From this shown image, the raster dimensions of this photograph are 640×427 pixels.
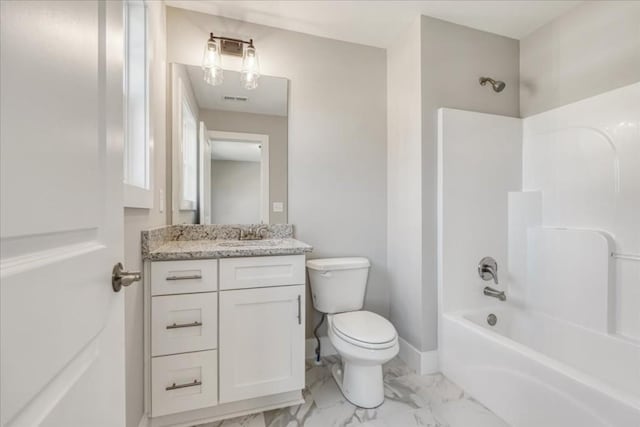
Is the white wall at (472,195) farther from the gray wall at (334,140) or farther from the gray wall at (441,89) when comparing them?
the gray wall at (334,140)

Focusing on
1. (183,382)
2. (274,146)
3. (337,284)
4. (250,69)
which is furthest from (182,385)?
(250,69)

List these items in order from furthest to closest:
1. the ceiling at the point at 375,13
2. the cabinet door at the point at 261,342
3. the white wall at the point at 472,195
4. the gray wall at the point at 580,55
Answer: the white wall at the point at 472,195
the ceiling at the point at 375,13
the gray wall at the point at 580,55
the cabinet door at the point at 261,342

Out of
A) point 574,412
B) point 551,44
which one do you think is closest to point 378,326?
point 574,412

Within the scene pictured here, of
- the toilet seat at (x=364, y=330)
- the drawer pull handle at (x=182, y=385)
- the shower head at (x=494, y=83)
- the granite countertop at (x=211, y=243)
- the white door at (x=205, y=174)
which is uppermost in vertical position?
the shower head at (x=494, y=83)

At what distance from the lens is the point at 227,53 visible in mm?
1957

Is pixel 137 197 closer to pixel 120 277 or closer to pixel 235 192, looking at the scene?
pixel 120 277

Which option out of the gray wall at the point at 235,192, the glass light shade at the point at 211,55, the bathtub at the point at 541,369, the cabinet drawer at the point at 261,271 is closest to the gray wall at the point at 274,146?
the gray wall at the point at 235,192

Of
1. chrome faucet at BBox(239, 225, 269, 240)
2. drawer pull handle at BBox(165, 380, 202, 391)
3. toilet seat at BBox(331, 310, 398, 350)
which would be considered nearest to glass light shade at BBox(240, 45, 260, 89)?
chrome faucet at BBox(239, 225, 269, 240)

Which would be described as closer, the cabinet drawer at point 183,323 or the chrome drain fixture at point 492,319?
the cabinet drawer at point 183,323

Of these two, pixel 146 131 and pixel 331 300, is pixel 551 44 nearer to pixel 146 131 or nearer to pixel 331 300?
pixel 331 300

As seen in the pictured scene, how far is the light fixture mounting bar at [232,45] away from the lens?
192 centimetres

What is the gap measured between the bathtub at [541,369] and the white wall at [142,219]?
176 centimetres

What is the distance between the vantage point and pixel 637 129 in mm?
1562

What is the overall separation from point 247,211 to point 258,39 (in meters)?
1.20
